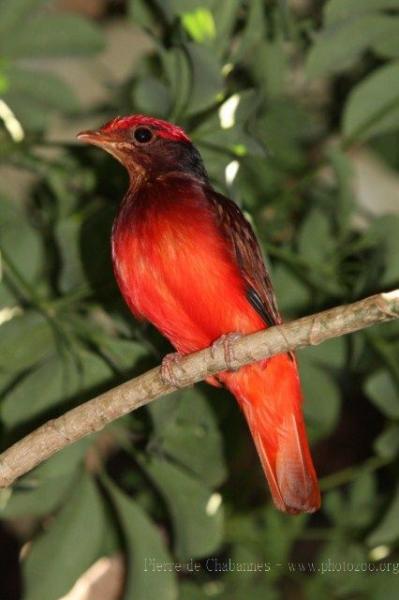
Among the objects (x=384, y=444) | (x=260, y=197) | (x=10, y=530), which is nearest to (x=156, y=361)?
(x=384, y=444)

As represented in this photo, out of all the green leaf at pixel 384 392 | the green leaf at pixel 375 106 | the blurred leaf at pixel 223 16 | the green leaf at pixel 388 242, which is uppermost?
the blurred leaf at pixel 223 16

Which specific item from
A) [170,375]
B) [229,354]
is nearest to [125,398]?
[170,375]

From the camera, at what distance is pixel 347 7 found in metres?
3.18

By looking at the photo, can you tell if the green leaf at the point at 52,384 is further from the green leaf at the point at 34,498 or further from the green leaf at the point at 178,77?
the green leaf at the point at 178,77

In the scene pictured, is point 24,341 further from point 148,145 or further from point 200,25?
point 200,25

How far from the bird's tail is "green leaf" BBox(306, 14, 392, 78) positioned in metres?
1.06

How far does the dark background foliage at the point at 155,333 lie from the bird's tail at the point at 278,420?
0.78 ft

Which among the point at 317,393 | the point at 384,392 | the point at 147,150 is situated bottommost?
the point at 317,393

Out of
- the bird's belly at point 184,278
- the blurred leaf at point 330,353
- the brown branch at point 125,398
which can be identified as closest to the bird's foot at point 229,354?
the brown branch at point 125,398

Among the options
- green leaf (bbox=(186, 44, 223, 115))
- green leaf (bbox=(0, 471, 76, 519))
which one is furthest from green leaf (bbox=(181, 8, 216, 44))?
green leaf (bbox=(0, 471, 76, 519))

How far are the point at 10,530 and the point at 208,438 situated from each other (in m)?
1.35

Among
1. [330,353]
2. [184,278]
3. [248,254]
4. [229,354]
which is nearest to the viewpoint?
[229,354]

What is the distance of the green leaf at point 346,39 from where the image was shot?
338 centimetres

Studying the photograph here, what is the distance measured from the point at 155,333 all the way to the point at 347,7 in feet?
3.98
